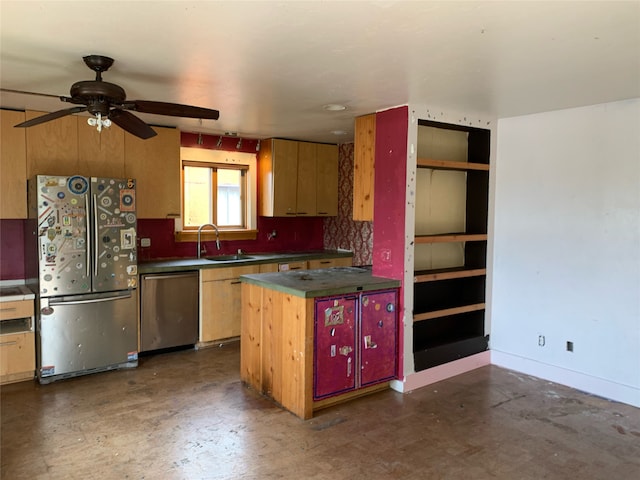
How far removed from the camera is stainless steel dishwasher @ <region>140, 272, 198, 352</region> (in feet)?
14.4

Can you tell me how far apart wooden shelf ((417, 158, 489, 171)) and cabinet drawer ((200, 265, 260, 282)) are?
2.27 m

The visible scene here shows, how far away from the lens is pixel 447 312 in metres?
3.99

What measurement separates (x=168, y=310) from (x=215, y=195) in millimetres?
1599

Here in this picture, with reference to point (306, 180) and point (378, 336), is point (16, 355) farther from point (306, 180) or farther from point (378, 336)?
point (306, 180)

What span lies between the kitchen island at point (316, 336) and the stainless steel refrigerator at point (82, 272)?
3.95ft

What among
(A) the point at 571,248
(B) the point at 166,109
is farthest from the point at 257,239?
(A) the point at 571,248

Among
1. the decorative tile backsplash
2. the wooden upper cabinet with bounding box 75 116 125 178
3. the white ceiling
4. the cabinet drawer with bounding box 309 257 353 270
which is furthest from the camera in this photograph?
the decorative tile backsplash

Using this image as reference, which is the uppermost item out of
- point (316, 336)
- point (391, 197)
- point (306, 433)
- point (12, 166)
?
point (12, 166)

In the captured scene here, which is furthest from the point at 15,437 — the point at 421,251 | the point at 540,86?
the point at 540,86

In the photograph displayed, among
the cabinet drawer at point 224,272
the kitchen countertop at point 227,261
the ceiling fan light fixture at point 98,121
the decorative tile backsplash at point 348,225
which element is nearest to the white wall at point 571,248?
the decorative tile backsplash at point 348,225

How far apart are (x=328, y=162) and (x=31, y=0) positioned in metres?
4.22

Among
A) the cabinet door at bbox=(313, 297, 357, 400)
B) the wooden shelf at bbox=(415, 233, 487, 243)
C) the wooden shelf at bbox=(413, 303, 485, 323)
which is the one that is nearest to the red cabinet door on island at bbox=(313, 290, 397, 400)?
the cabinet door at bbox=(313, 297, 357, 400)

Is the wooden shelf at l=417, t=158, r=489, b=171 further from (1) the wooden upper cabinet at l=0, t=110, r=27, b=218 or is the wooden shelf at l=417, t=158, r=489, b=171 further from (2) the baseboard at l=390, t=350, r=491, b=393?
(1) the wooden upper cabinet at l=0, t=110, r=27, b=218

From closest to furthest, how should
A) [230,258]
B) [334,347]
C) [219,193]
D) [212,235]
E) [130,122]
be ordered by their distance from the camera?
[130,122]
[334,347]
[230,258]
[212,235]
[219,193]
